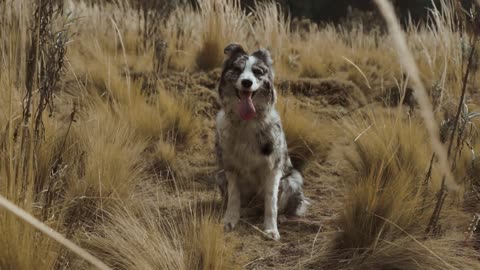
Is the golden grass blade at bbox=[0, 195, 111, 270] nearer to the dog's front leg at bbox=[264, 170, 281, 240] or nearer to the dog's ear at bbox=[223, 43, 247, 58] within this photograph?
the dog's front leg at bbox=[264, 170, 281, 240]

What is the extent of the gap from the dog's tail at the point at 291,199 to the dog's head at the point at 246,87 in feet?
1.76

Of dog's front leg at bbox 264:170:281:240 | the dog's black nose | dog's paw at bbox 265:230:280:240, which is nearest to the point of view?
dog's paw at bbox 265:230:280:240

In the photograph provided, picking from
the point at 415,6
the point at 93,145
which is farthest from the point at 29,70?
the point at 415,6

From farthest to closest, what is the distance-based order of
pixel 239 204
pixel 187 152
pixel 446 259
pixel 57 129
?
pixel 187 152 → pixel 239 204 → pixel 57 129 → pixel 446 259

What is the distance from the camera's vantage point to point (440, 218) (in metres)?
2.93

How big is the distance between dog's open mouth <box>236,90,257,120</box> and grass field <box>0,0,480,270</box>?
624 millimetres

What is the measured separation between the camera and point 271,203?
137 inches

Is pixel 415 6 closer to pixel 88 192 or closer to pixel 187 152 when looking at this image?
pixel 187 152

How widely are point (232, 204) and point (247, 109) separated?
63 centimetres

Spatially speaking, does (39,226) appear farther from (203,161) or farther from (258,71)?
(203,161)

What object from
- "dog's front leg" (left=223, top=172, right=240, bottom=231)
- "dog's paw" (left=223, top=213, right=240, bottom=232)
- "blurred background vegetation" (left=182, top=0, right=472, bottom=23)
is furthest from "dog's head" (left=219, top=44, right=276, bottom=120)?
"blurred background vegetation" (left=182, top=0, right=472, bottom=23)

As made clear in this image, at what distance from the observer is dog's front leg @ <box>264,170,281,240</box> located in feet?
10.9

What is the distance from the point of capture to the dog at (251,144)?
355cm

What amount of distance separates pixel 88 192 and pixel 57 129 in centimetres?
50
